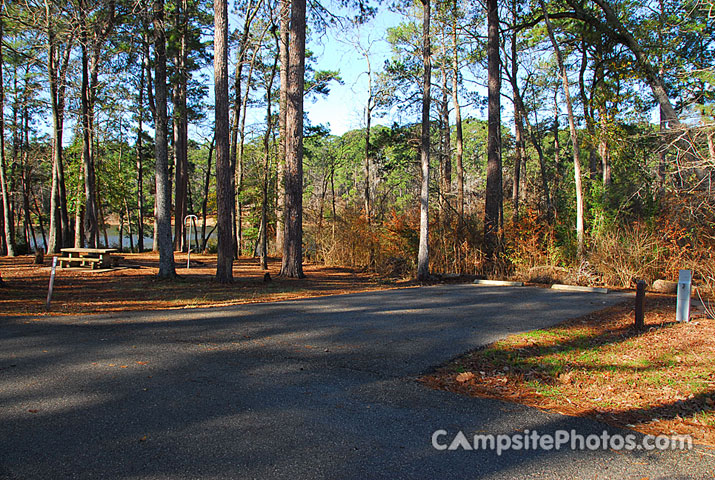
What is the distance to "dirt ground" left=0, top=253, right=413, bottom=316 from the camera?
9055 millimetres

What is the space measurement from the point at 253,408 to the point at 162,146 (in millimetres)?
10781

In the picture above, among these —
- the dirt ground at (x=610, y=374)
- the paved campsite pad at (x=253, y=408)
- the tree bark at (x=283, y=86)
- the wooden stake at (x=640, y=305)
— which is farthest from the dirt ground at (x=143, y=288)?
the wooden stake at (x=640, y=305)

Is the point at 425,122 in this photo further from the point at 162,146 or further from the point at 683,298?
the point at 683,298

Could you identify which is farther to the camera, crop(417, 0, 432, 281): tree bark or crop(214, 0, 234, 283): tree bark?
crop(417, 0, 432, 281): tree bark

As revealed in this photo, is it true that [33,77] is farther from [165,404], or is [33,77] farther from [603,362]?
[603,362]

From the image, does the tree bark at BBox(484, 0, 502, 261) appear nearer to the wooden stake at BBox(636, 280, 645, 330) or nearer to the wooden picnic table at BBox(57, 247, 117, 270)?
the wooden stake at BBox(636, 280, 645, 330)

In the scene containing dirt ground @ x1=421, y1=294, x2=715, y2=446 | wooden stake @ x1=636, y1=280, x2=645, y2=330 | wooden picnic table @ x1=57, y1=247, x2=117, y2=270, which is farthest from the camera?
wooden picnic table @ x1=57, y1=247, x2=117, y2=270

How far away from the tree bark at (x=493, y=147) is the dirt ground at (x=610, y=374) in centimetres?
839

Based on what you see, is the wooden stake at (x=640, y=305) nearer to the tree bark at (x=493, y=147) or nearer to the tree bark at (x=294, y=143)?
the tree bark at (x=493, y=147)

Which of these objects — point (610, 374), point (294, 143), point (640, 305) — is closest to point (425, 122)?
point (294, 143)

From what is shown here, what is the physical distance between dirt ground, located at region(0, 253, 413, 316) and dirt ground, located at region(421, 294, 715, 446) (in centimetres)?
597

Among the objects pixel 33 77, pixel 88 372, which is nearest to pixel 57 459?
pixel 88 372

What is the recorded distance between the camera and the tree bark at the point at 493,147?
1566 centimetres

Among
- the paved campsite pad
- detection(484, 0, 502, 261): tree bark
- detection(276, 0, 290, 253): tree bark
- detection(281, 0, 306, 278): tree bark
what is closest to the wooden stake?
the paved campsite pad
